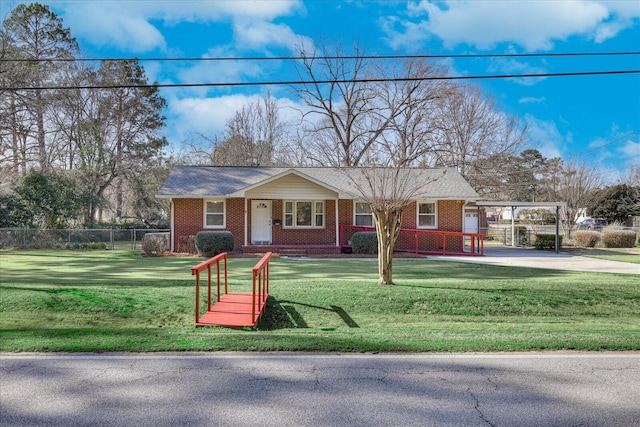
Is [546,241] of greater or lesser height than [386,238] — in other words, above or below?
below

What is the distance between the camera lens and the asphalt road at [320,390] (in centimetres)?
391

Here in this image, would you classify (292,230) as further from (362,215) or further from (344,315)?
(344,315)

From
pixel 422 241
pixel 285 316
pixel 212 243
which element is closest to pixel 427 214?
pixel 422 241

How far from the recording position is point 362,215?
24.2 metres

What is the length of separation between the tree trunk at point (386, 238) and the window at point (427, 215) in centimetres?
A: 1325

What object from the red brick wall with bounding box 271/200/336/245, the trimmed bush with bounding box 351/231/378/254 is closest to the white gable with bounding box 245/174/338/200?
the red brick wall with bounding box 271/200/336/245

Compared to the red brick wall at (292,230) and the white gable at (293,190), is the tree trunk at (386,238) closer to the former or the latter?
the white gable at (293,190)

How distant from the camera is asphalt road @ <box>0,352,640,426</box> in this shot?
3.91 meters

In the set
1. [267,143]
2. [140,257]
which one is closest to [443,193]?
[140,257]

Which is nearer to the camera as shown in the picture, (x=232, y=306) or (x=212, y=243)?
(x=232, y=306)

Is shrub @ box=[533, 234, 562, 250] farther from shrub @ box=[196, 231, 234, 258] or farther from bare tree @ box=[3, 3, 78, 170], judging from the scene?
bare tree @ box=[3, 3, 78, 170]

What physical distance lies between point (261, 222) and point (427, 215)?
832cm

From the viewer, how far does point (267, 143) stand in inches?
1742

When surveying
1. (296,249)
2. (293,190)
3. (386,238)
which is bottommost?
(296,249)
